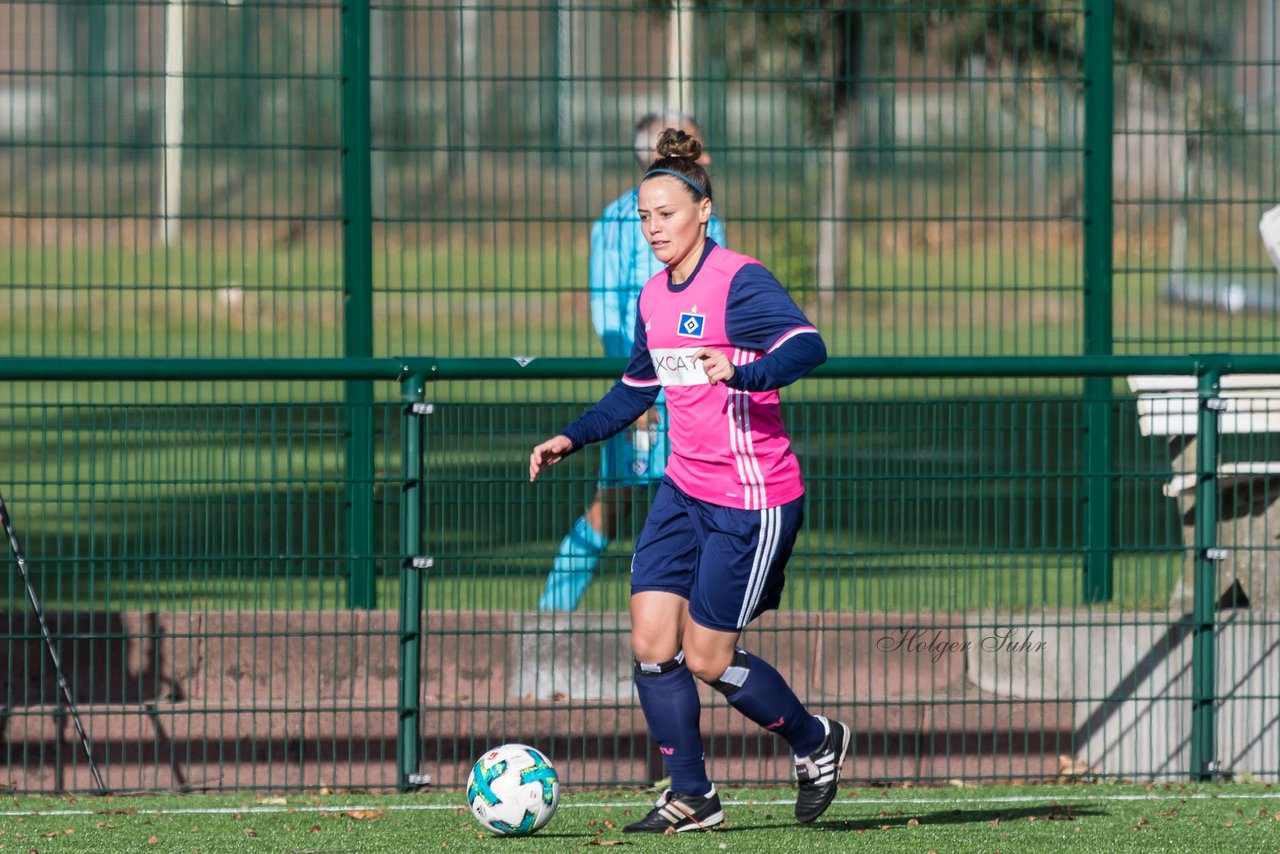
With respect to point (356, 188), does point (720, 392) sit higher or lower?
lower

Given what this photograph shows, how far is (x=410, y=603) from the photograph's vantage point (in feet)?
21.9

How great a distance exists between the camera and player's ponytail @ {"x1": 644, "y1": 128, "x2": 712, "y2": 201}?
18.3 feet

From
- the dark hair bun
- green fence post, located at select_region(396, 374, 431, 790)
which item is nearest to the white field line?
green fence post, located at select_region(396, 374, 431, 790)

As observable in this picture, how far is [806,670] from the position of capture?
23.6 feet

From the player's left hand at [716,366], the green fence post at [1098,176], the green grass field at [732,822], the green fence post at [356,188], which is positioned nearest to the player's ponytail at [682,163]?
the player's left hand at [716,366]

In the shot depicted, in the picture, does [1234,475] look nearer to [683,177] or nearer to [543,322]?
[683,177]

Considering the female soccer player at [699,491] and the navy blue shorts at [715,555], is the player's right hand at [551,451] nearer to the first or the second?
the female soccer player at [699,491]

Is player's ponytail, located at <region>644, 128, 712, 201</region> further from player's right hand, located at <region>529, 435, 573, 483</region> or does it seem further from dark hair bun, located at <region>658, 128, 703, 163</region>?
player's right hand, located at <region>529, 435, 573, 483</region>

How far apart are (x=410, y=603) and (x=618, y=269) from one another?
6.71 ft

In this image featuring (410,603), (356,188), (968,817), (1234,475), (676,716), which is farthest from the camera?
(356,188)

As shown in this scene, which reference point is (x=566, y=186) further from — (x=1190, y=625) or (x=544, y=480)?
(x=1190, y=625)

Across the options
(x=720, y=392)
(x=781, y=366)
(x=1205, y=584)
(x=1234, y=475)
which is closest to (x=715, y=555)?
(x=720, y=392)

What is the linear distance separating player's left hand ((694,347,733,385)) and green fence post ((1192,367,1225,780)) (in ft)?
8.43

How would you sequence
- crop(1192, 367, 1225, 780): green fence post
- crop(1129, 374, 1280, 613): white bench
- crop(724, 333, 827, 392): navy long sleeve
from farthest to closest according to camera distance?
crop(1129, 374, 1280, 613): white bench < crop(1192, 367, 1225, 780): green fence post < crop(724, 333, 827, 392): navy long sleeve
